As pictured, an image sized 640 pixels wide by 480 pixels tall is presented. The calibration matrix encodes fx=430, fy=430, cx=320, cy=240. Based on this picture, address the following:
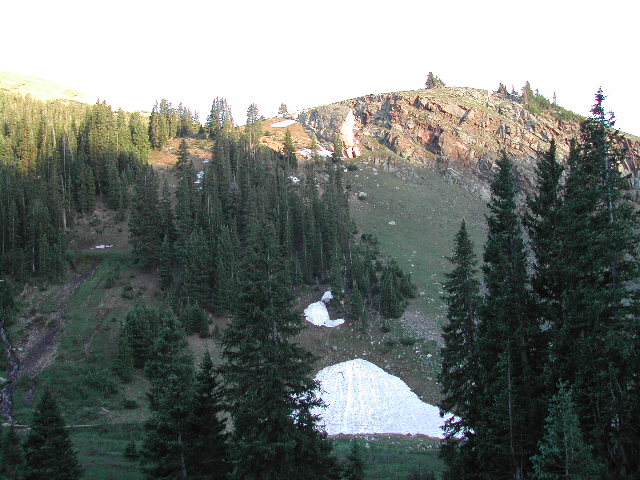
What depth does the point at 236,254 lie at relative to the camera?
199 ft

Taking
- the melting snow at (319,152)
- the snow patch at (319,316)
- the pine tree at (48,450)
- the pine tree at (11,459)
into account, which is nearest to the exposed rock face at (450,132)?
the melting snow at (319,152)

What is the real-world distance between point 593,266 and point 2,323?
52.8 meters

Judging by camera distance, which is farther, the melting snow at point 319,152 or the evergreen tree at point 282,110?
the evergreen tree at point 282,110

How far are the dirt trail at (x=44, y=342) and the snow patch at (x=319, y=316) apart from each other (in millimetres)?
29019

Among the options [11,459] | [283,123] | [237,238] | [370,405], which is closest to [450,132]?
[283,123]

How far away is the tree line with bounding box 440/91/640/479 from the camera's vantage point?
15242 mm

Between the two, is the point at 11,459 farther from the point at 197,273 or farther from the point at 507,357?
the point at 197,273

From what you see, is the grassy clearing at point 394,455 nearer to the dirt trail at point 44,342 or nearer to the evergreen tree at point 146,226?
the dirt trail at point 44,342

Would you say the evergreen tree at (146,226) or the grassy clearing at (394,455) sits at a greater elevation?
the evergreen tree at (146,226)

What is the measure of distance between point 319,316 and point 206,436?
4005 centimetres

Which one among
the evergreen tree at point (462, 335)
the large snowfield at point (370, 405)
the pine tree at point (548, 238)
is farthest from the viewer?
the large snowfield at point (370, 405)

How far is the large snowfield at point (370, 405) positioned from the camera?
41.3 meters

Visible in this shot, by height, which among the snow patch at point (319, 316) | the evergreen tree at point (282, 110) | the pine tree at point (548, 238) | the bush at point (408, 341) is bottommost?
the bush at point (408, 341)

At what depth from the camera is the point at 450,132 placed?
122000mm
